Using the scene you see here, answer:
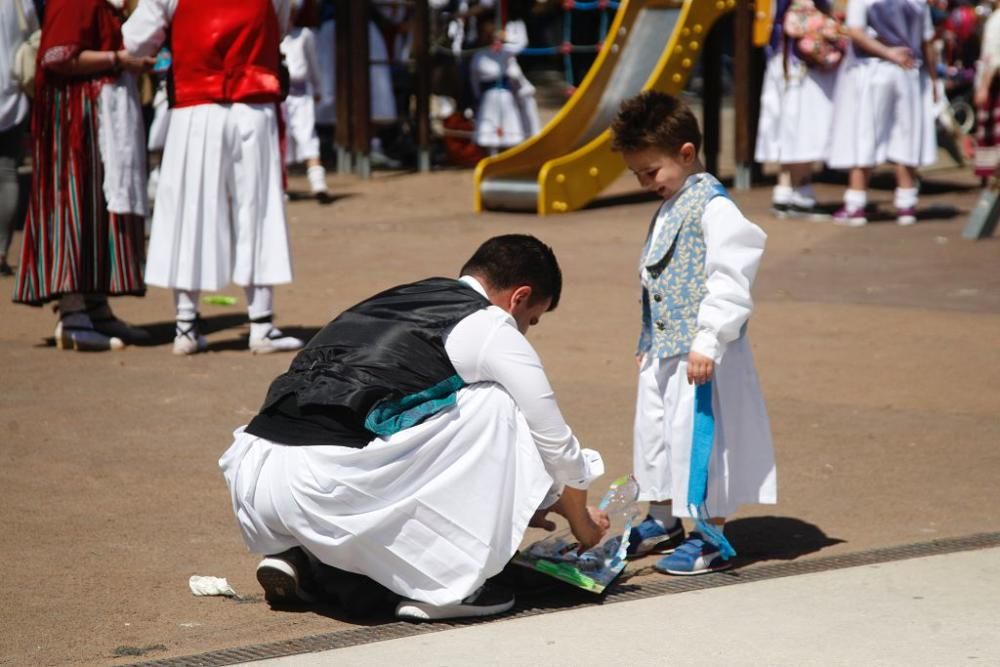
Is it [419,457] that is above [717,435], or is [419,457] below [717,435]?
above

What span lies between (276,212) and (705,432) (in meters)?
3.56

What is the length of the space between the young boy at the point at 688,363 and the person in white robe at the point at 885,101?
7.21 meters

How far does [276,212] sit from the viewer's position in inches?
298

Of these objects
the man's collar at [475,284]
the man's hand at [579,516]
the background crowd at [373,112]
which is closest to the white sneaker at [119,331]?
the background crowd at [373,112]

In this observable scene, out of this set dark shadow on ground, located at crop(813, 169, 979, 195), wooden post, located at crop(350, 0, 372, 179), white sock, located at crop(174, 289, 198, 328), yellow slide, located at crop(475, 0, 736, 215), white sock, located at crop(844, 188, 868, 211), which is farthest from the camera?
wooden post, located at crop(350, 0, 372, 179)

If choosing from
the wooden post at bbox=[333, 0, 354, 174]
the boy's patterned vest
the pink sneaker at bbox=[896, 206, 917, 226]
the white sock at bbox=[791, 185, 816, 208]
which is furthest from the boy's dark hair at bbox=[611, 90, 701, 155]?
the wooden post at bbox=[333, 0, 354, 174]

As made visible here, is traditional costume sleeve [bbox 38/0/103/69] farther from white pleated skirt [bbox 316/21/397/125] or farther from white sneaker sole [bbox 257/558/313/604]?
white pleated skirt [bbox 316/21/397/125]

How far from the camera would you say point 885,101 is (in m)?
11.6

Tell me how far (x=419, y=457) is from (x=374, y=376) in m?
0.23

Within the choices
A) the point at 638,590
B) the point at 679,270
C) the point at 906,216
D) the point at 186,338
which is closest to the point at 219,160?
the point at 186,338

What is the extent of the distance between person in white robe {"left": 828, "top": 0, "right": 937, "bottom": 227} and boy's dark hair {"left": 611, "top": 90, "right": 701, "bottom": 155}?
23.7 ft

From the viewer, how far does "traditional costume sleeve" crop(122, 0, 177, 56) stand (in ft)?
24.1

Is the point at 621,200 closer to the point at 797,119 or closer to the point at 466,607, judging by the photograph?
the point at 797,119

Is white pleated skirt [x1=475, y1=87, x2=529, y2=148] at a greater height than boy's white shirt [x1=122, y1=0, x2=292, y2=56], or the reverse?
boy's white shirt [x1=122, y1=0, x2=292, y2=56]
